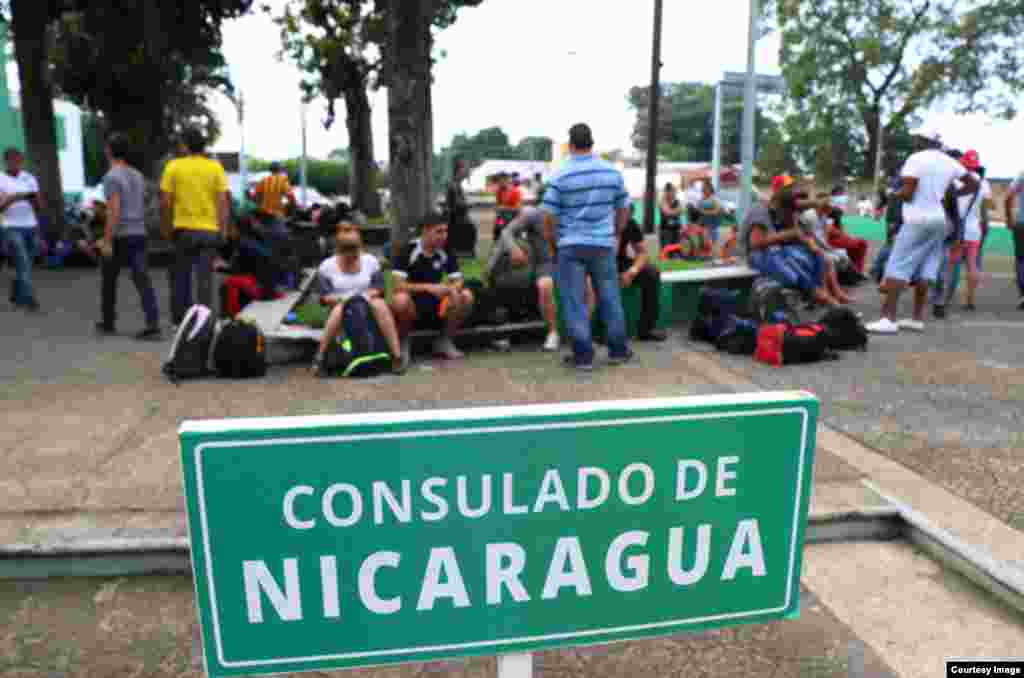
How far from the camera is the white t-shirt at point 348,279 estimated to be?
6.57 m

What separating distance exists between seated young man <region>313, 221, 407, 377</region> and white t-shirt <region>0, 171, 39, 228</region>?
4.85 m

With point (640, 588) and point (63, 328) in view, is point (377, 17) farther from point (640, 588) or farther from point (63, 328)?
point (640, 588)

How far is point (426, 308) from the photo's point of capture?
22.5 ft

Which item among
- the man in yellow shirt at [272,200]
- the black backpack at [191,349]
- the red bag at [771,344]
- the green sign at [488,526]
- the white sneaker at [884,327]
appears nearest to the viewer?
the green sign at [488,526]

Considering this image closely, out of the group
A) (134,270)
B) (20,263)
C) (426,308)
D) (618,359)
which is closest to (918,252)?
(618,359)

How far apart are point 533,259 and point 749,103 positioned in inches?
264

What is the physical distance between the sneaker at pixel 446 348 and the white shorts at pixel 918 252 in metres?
4.13

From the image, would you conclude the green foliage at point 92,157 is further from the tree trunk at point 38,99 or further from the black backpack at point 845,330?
the black backpack at point 845,330

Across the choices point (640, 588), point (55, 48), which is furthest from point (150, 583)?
point (55, 48)

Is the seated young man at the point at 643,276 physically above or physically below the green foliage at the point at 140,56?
below

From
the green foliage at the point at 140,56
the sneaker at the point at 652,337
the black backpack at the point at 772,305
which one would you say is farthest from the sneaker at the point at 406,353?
the green foliage at the point at 140,56

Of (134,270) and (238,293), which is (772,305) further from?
(134,270)

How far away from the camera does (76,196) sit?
3150 centimetres

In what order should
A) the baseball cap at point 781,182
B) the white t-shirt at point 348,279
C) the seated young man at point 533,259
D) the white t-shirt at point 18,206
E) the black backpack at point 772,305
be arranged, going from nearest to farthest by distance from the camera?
1. the white t-shirt at point 348,279
2. the black backpack at point 772,305
3. the seated young man at point 533,259
4. the baseball cap at point 781,182
5. the white t-shirt at point 18,206
